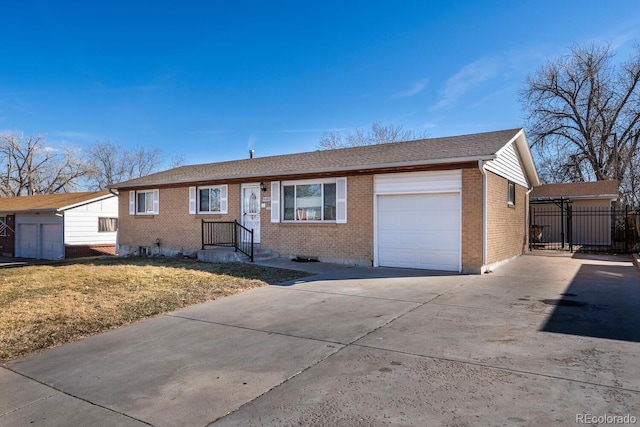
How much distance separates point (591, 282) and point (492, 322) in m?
4.87

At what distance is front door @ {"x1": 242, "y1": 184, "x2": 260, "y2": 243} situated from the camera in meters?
13.6

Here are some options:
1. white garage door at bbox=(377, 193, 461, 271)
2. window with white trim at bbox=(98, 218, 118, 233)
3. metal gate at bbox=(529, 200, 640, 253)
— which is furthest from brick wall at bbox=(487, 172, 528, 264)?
window with white trim at bbox=(98, 218, 118, 233)

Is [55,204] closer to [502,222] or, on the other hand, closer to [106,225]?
[106,225]

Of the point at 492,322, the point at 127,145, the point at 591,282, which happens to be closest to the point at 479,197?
the point at 591,282

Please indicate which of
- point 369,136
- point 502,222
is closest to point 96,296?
point 502,222

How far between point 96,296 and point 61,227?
16.9m

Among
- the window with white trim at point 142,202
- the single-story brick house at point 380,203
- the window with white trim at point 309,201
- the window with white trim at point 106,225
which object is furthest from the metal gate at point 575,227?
the window with white trim at point 106,225

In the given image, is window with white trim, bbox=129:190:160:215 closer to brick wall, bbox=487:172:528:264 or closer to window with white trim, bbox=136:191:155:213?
window with white trim, bbox=136:191:155:213

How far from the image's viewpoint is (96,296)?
7.40 metres

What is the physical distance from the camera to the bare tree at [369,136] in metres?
33.1

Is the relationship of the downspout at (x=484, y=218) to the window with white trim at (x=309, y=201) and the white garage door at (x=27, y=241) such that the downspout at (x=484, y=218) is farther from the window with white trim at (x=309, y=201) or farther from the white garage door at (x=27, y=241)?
the white garage door at (x=27, y=241)

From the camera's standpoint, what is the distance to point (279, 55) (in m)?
16.6

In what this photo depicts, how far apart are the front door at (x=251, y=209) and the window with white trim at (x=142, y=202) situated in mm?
4963

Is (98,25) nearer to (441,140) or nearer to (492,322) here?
(441,140)
